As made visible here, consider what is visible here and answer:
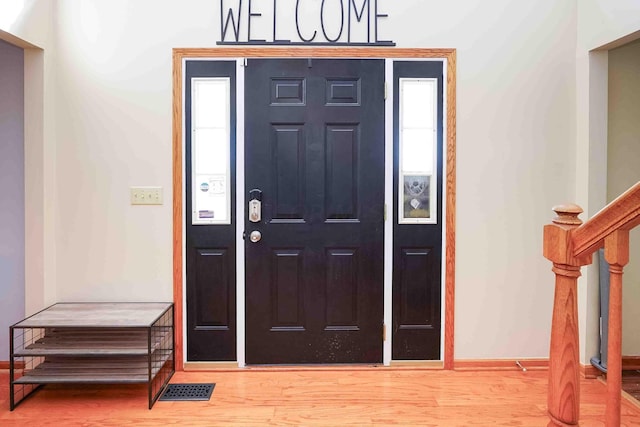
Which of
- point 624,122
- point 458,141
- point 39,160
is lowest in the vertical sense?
point 39,160

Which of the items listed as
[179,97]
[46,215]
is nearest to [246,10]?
[179,97]

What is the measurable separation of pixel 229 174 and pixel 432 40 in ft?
5.30

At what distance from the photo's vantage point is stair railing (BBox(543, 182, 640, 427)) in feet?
3.94

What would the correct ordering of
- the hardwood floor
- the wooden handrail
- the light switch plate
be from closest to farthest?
the wooden handrail, the hardwood floor, the light switch plate

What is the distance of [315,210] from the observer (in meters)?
3.15

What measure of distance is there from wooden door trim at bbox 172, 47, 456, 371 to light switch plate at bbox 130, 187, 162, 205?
0.11 metres

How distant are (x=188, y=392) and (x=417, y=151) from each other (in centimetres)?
212

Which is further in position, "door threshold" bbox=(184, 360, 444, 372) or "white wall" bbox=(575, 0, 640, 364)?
"door threshold" bbox=(184, 360, 444, 372)

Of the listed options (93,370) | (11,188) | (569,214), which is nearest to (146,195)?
(11,188)

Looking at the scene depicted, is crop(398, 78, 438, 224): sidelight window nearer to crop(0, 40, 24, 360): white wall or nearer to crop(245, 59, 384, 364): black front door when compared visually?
crop(245, 59, 384, 364): black front door

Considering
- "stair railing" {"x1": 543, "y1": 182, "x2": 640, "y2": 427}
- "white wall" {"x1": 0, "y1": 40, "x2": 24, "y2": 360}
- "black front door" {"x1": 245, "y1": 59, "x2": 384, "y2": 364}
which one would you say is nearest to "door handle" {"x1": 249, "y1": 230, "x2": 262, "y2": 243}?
"black front door" {"x1": 245, "y1": 59, "x2": 384, "y2": 364}

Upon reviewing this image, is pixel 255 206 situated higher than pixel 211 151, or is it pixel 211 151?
pixel 211 151

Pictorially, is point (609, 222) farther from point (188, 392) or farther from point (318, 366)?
point (188, 392)

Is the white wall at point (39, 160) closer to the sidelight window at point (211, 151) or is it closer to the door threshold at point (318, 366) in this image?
the sidelight window at point (211, 151)
